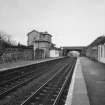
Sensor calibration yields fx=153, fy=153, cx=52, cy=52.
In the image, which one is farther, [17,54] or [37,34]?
[37,34]

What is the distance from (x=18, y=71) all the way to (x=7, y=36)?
42.7 metres

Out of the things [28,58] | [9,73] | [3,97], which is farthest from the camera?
[28,58]

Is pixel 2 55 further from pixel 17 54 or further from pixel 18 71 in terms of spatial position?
pixel 18 71

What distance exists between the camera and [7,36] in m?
58.3

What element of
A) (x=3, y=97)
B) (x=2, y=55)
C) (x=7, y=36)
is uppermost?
(x=7, y=36)

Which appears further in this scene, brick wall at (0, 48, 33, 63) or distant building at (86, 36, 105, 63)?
distant building at (86, 36, 105, 63)

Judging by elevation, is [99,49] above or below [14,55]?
above

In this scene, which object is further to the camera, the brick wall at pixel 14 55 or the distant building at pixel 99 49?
the distant building at pixel 99 49

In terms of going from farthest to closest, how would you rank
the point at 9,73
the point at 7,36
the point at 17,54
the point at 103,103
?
the point at 7,36 < the point at 17,54 < the point at 9,73 < the point at 103,103

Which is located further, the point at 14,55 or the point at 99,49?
the point at 99,49

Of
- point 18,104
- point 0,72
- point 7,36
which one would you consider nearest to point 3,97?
point 18,104

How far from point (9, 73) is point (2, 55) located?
42.4 feet

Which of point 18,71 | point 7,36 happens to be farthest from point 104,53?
point 7,36

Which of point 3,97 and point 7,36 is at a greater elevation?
point 7,36
